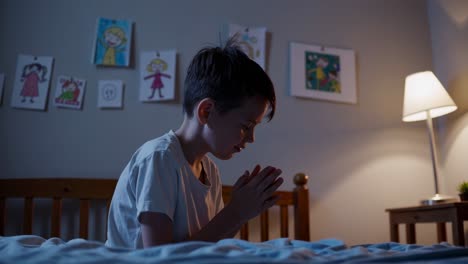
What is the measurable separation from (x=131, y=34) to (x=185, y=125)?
908 mm

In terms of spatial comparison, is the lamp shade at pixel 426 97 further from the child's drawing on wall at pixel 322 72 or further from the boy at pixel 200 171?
the boy at pixel 200 171

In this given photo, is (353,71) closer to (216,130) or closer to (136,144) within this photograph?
(136,144)

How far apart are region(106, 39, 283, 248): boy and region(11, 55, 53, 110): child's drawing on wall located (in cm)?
89

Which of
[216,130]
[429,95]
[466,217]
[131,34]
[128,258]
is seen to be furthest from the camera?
[131,34]

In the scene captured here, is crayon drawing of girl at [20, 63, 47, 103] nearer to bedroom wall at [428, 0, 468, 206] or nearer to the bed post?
the bed post

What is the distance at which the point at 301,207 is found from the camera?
1.69 metres

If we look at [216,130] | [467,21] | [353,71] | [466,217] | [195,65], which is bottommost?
[466,217]

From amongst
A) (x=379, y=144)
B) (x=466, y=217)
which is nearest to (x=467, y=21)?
(x=379, y=144)

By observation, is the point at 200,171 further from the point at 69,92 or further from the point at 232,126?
the point at 69,92

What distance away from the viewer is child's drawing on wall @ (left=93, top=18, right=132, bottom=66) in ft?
5.76

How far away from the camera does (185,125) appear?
1034 mm

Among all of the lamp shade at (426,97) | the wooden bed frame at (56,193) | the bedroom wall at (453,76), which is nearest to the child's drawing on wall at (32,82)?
the wooden bed frame at (56,193)

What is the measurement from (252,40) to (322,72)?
329 mm

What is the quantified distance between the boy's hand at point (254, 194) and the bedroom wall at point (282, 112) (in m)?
0.83
